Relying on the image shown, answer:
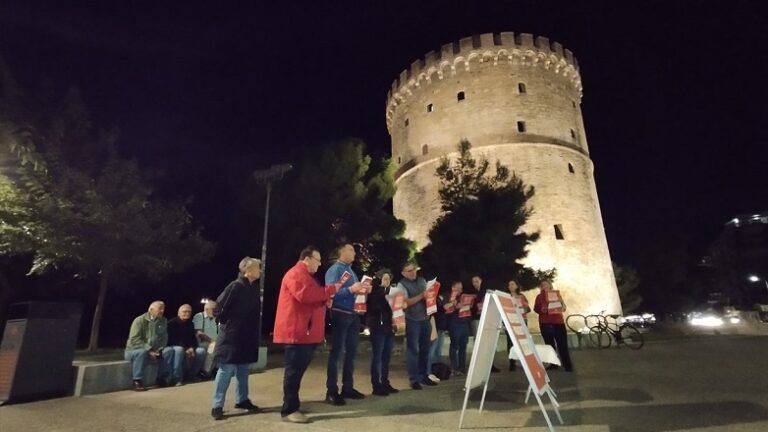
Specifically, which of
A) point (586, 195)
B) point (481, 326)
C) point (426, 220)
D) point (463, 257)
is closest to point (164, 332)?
point (481, 326)

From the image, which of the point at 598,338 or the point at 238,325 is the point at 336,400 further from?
the point at 598,338

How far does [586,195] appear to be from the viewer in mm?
22141

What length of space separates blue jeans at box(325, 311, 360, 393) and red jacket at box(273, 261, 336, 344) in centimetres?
60

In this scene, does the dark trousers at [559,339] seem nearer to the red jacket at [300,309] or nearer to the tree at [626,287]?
the red jacket at [300,309]

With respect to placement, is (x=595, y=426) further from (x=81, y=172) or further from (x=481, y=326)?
(x=81, y=172)

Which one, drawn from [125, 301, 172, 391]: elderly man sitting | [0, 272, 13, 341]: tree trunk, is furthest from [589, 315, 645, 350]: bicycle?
[0, 272, 13, 341]: tree trunk

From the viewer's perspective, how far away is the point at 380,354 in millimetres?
5594

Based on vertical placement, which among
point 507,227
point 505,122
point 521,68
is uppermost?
point 521,68

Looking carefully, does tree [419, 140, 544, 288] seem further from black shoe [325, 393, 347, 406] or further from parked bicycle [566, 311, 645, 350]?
black shoe [325, 393, 347, 406]

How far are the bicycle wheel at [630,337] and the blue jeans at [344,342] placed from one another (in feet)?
28.7

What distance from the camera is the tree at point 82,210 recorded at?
9.76 m

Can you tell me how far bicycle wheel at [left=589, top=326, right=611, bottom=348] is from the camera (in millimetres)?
11250

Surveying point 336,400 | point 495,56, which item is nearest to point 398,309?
point 336,400

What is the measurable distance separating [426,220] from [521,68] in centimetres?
996
